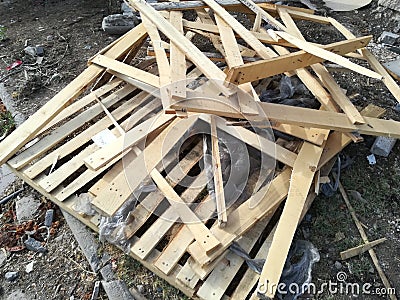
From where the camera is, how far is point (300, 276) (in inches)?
101

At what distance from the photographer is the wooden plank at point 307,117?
268 centimetres

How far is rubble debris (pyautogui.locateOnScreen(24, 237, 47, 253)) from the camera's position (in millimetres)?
2848

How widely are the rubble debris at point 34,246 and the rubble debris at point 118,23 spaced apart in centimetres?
264

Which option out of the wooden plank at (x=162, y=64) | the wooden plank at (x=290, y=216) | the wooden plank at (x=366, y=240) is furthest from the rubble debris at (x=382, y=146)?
the wooden plank at (x=162, y=64)

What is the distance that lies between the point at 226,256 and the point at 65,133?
65.8 inches

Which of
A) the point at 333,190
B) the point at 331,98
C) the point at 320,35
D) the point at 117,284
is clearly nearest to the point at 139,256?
the point at 117,284

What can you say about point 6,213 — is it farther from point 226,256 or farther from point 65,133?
point 226,256

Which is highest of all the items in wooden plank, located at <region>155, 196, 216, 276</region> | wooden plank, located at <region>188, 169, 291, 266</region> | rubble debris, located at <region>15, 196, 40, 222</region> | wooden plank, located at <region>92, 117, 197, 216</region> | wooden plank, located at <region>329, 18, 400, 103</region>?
wooden plank, located at <region>92, 117, 197, 216</region>

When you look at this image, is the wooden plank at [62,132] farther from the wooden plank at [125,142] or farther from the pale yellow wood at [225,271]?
A: the pale yellow wood at [225,271]

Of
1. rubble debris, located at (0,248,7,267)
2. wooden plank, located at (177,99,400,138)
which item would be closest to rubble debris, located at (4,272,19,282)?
rubble debris, located at (0,248,7,267)

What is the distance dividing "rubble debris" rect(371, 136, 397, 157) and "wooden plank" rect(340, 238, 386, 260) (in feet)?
2.71

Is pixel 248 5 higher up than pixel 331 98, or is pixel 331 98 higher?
pixel 248 5

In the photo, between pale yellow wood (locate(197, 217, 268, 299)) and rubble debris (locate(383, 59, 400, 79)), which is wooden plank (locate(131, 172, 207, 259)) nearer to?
pale yellow wood (locate(197, 217, 268, 299))

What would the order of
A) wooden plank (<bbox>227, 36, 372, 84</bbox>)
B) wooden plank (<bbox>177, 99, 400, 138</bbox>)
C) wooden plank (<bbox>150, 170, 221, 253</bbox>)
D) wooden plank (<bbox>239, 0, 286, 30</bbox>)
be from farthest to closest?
wooden plank (<bbox>239, 0, 286, 30</bbox>), wooden plank (<bbox>177, 99, 400, 138</bbox>), wooden plank (<bbox>227, 36, 372, 84</bbox>), wooden plank (<bbox>150, 170, 221, 253</bbox>)
